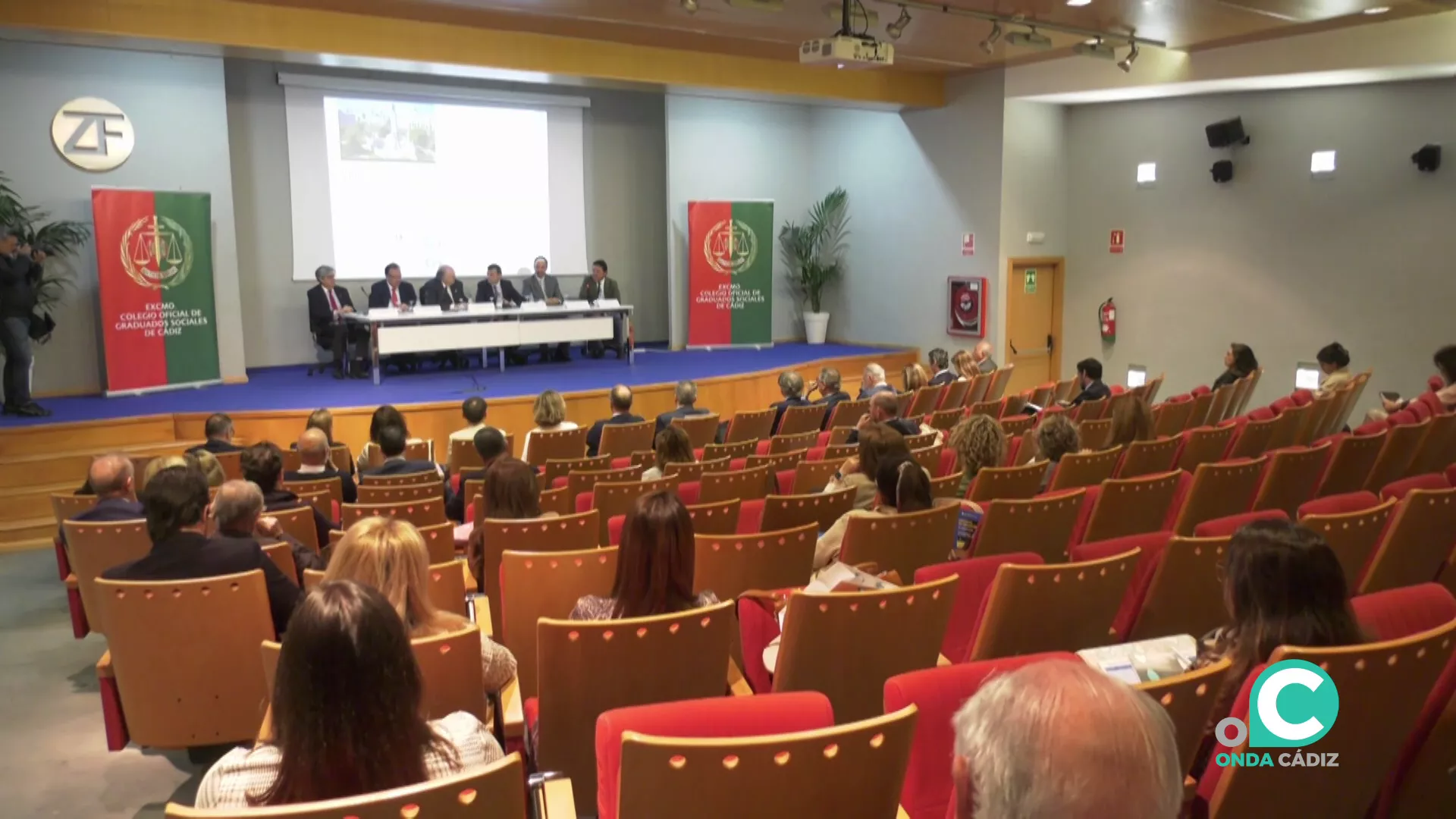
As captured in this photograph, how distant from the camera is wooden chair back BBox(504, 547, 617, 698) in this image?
3.02m

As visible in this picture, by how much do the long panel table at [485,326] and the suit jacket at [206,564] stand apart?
7261 millimetres

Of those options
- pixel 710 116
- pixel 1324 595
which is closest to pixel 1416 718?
pixel 1324 595

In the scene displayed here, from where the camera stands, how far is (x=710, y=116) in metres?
13.5

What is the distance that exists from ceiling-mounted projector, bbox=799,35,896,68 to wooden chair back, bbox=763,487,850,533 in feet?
15.4

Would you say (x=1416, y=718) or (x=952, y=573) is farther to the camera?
(x=952, y=573)

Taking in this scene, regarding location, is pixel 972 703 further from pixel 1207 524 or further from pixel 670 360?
pixel 670 360

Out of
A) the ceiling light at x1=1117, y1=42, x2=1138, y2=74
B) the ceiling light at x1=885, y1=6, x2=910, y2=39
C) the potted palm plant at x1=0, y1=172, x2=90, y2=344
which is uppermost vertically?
the ceiling light at x1=885, y1=6, x2=910, y2=39

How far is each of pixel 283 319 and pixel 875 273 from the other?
7646mm

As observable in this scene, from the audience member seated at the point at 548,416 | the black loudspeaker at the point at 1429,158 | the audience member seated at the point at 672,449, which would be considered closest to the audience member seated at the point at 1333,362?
the black loudspeaker at the point at 1429,158

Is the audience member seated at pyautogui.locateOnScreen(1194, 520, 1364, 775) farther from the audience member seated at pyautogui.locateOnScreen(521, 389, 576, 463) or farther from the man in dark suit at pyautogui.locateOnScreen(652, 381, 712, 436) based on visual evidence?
the man in dark suit at pyautogui.locateOnScreen(652, 381, 712, 436)

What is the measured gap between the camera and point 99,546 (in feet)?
13.2

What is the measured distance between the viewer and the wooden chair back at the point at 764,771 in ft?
5.06

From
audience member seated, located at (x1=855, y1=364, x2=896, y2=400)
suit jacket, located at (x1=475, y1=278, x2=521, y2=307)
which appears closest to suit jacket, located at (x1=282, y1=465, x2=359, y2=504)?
audience member seated, located at (x1=855, y1=364, x2=896, y2=400)

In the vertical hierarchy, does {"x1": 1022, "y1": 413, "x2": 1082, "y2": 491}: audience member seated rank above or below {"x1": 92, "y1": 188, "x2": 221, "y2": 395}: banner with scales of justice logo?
below
